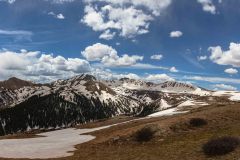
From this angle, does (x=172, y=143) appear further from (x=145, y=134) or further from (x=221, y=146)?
(x=221, y=146)

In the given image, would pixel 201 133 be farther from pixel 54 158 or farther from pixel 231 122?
pixel 54 158

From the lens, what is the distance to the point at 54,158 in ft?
162

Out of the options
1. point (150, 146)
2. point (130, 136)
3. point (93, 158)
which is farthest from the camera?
point (130, 136)

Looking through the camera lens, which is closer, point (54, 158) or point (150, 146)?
point (54, 158)

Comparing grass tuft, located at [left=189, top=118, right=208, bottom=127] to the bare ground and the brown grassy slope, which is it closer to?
the bare ground

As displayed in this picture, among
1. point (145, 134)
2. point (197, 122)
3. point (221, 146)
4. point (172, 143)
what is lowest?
point (221, 146)

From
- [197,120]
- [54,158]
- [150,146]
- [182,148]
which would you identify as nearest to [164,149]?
[182,148]

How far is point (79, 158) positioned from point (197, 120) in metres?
25.4

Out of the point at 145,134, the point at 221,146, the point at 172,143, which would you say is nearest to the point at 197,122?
the point at 145,134

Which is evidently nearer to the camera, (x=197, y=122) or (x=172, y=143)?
(x=172, y=143)

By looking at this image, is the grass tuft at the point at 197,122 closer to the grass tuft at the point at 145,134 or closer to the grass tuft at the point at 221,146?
the grass tuft at the point at 145,134

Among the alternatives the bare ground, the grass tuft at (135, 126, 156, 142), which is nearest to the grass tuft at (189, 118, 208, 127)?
the bare ground

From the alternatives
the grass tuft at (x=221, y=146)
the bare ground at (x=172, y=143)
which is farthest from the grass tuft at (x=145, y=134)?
the grass tuft at (x=221, y=146)

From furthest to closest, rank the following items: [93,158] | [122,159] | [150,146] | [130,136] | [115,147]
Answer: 1. [130,136]
2. [115,147]
3. [150,146]
4. [93,158]
5. [122,159]
